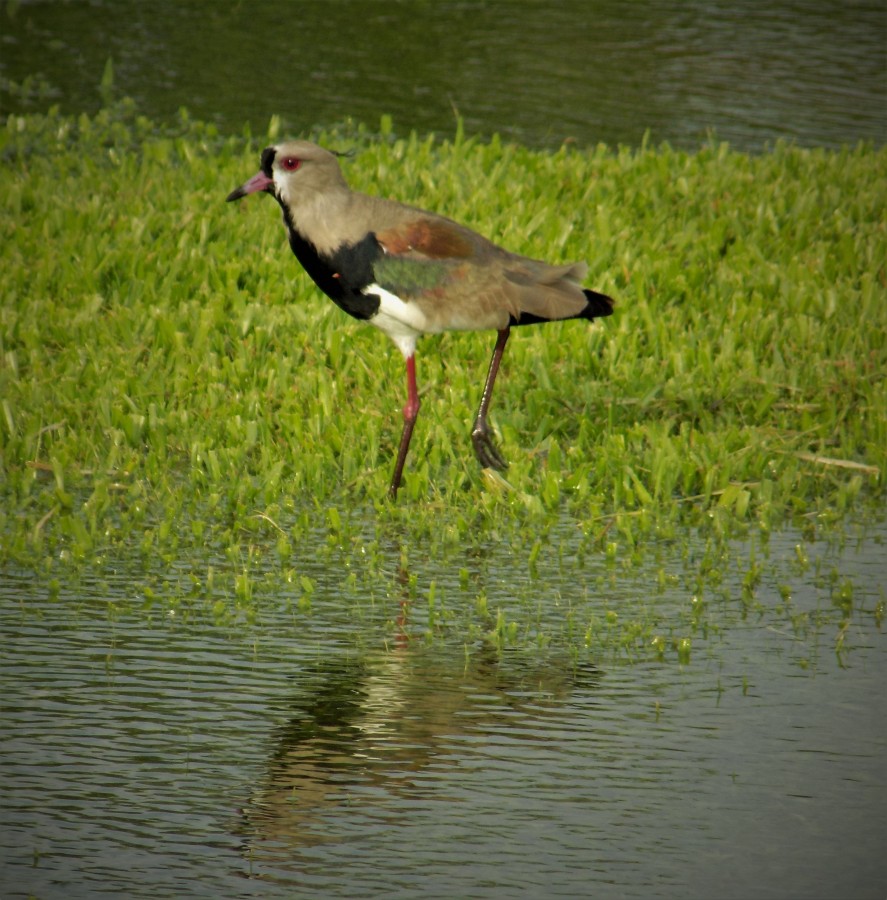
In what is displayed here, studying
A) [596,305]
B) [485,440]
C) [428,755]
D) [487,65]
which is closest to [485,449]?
[485,440]

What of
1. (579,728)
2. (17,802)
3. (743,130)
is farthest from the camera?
(743,130)

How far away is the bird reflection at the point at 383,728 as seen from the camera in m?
4.21

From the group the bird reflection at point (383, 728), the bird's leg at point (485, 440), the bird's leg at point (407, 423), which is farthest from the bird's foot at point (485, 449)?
Answer: the bird reflection at point (383, 728)

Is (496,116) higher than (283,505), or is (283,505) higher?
(496,116)

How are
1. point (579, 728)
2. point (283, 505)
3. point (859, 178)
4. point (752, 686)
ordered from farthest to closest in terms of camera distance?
point (859, 178)
point (283, 505)
point (752, 686)
point (579, 728)

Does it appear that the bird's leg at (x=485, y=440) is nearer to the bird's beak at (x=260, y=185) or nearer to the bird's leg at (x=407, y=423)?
the bird's leg at (x=407, y=423)

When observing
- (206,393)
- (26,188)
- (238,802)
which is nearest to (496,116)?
(26,188)

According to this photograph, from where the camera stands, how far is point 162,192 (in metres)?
10.6

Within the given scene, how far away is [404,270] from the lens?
22.6ft

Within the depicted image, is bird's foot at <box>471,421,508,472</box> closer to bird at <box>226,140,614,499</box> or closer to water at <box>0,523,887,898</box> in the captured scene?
bird at <box>226,140,614,499</box>

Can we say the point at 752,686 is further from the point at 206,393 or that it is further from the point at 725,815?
the point at 206,393

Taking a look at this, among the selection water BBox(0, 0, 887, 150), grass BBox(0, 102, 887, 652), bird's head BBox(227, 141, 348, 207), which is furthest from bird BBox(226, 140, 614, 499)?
water BBox(0, 0, 887, 150)

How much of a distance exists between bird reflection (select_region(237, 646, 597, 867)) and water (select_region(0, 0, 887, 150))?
876 cm

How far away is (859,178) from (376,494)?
6.03 m
